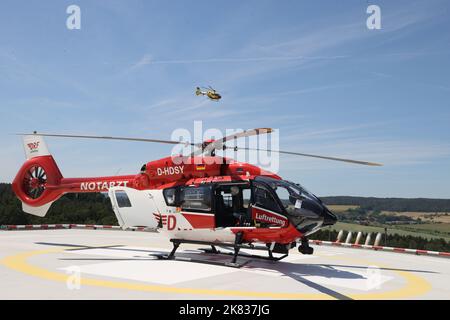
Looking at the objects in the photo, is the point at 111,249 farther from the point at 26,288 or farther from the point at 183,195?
the point at 26,288

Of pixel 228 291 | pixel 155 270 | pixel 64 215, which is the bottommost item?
pixel 64 215

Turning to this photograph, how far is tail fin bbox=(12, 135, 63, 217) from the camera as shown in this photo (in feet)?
56.3

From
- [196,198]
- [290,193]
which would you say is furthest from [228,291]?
[196,198]

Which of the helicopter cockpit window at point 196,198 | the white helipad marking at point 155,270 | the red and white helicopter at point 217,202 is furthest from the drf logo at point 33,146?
the helicopter cockpit window at point 196,198

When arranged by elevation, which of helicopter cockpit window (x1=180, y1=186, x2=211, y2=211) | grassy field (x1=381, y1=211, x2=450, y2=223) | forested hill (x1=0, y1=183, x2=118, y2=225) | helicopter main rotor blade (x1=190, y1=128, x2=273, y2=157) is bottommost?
grassy field (x1=381, y1=211, x2=450, y2=223)

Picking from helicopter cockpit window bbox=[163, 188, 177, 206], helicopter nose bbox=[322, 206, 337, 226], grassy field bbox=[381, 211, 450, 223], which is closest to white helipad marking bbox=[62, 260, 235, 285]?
helicopter cockpit window bbox=[163, 188, 177, 206]

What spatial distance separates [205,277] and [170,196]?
3718 mm

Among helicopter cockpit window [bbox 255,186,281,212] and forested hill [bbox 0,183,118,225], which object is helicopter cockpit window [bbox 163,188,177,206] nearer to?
helicopter cockpit window [bbox 255,186,281,212]

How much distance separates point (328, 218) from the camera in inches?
431

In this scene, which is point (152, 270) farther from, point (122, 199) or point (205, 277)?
point (122, 199)

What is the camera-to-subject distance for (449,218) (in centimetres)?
5328

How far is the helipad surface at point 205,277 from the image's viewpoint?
27.6ft
